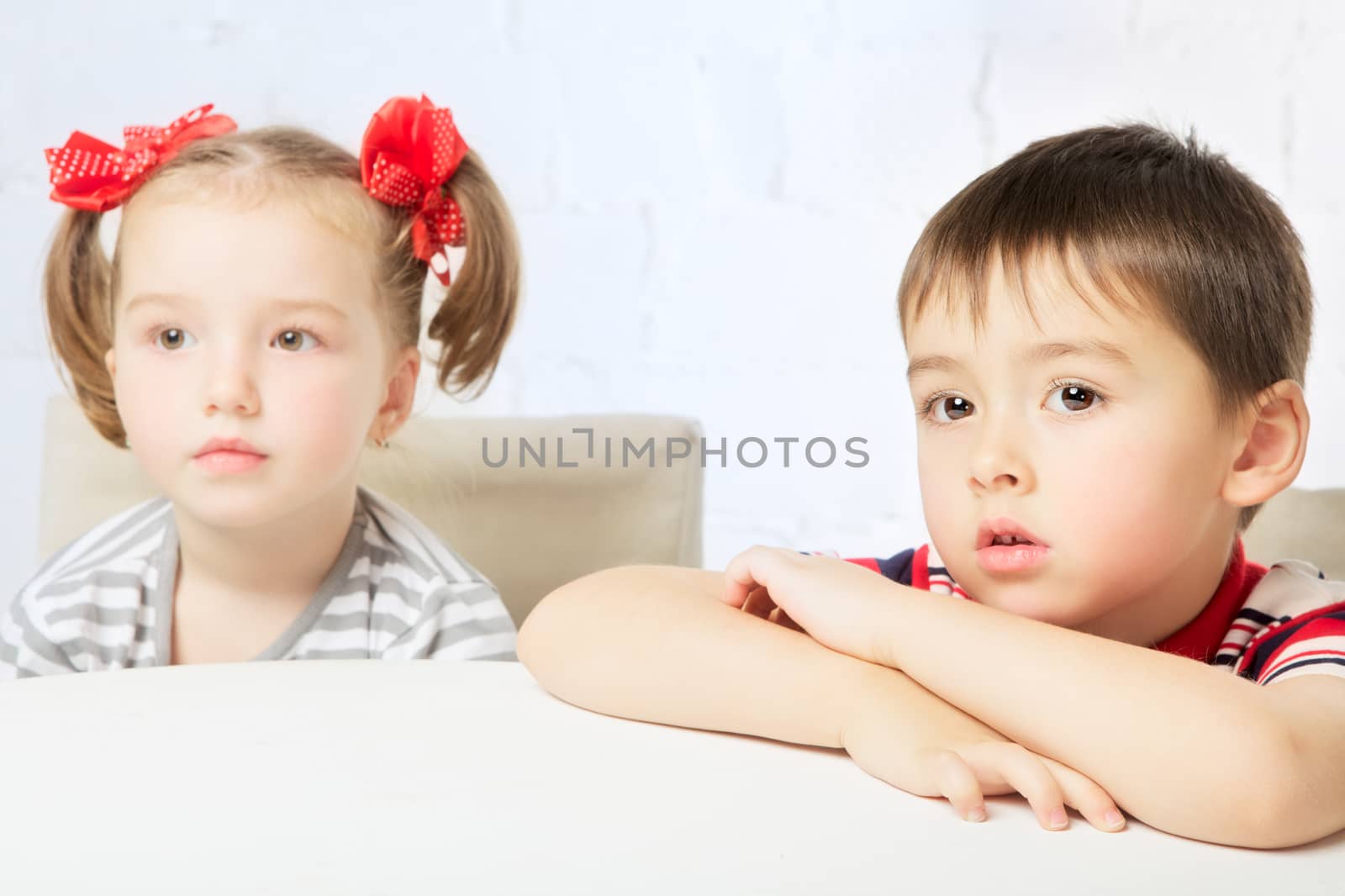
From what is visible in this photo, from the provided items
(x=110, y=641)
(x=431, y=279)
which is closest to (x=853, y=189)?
(x=431, y=279)

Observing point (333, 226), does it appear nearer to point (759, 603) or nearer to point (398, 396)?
point (398, 396)

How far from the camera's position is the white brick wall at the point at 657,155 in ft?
5.74

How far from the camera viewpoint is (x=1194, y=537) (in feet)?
2.32

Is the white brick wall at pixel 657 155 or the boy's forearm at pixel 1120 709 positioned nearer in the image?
the boy's forearm at pixel 1120 709

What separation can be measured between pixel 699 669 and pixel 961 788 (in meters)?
0.15

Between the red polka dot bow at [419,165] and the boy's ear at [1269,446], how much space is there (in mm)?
692

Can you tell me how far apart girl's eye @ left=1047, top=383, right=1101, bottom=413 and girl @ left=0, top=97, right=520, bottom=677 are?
54 cm

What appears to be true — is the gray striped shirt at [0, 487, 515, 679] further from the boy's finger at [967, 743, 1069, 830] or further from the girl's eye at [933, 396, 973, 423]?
the boy's finger at [967, 743, 1069, 830]

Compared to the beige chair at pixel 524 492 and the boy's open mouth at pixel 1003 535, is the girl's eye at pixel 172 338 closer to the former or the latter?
the beige chair at pixel 524 492

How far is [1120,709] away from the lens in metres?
0.50

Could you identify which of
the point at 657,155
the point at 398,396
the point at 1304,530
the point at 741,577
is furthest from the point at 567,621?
the point at 657,155

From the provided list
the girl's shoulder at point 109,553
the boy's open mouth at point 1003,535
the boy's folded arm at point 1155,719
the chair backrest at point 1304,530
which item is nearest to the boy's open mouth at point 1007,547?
the boy's open mouth at point 1003,535

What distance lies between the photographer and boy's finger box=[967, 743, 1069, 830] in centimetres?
46

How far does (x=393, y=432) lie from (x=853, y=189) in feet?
2.64
